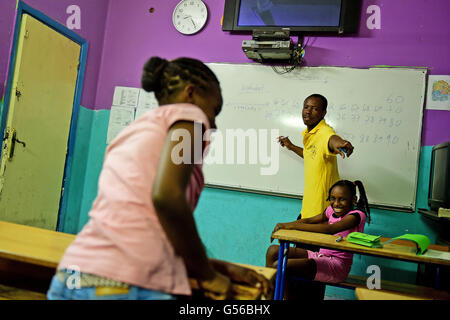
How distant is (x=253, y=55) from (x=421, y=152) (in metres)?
1.75

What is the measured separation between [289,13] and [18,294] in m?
3.22

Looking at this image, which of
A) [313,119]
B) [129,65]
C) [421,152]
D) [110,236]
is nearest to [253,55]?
[313,119]

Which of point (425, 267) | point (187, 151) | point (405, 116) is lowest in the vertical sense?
point (425, 267)

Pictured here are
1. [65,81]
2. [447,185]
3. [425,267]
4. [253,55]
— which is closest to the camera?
[447,185]

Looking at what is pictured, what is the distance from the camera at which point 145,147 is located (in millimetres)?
729

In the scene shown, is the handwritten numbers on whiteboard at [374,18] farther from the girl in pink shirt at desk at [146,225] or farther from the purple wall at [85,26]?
the girl in pink shirt at desk at [146,225]

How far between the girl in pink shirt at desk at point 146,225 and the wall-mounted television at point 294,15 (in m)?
3.17

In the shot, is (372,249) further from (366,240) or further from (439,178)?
(439,178)

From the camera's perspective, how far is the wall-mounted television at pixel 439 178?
268 cm

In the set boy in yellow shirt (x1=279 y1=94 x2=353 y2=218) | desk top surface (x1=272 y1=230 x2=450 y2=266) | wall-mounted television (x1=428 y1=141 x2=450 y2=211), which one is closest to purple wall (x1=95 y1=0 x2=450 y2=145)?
wall-mounted television (x1=428 y1=141 x2=450 y2=211)

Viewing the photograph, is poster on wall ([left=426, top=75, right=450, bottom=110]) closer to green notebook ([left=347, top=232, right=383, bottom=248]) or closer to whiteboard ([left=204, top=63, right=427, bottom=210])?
whiteboard ([left=204, top=63, right=427, bottom=210])

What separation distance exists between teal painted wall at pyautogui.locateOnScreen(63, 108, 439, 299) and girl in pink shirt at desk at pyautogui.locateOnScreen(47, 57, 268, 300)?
286 cm

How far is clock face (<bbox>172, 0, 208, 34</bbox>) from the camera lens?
3.97 m
